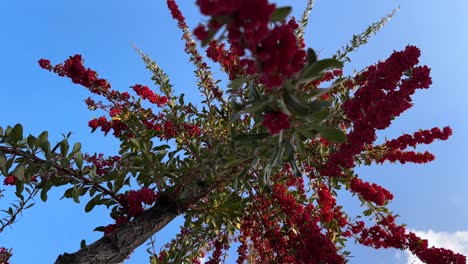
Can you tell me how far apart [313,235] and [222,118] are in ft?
8.23

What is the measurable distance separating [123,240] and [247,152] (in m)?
1.35

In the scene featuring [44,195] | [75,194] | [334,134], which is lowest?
[334,134]

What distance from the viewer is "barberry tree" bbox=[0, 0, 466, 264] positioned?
67.0 inches

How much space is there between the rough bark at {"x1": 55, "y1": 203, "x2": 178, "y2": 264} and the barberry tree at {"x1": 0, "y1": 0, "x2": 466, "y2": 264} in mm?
10

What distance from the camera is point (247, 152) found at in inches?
122

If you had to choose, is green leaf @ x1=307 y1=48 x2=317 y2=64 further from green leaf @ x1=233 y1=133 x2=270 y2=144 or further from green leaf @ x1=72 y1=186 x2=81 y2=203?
green leaf @ x1=72 y1=186 x2=81 y2=203

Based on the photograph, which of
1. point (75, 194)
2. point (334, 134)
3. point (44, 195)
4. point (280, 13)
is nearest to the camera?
point (280, 13)

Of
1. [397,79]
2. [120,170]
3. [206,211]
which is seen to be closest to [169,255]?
[206,211]

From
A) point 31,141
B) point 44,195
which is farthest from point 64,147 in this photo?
point 44,195

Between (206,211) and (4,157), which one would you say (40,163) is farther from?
(206,211)

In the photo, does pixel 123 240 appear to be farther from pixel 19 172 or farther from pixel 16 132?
pixel 16 132

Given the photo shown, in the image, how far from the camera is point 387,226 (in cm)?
438

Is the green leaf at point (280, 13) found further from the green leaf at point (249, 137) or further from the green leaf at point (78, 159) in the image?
the green leaf at point (78, 159)

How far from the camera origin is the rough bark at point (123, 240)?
3.22 metres
